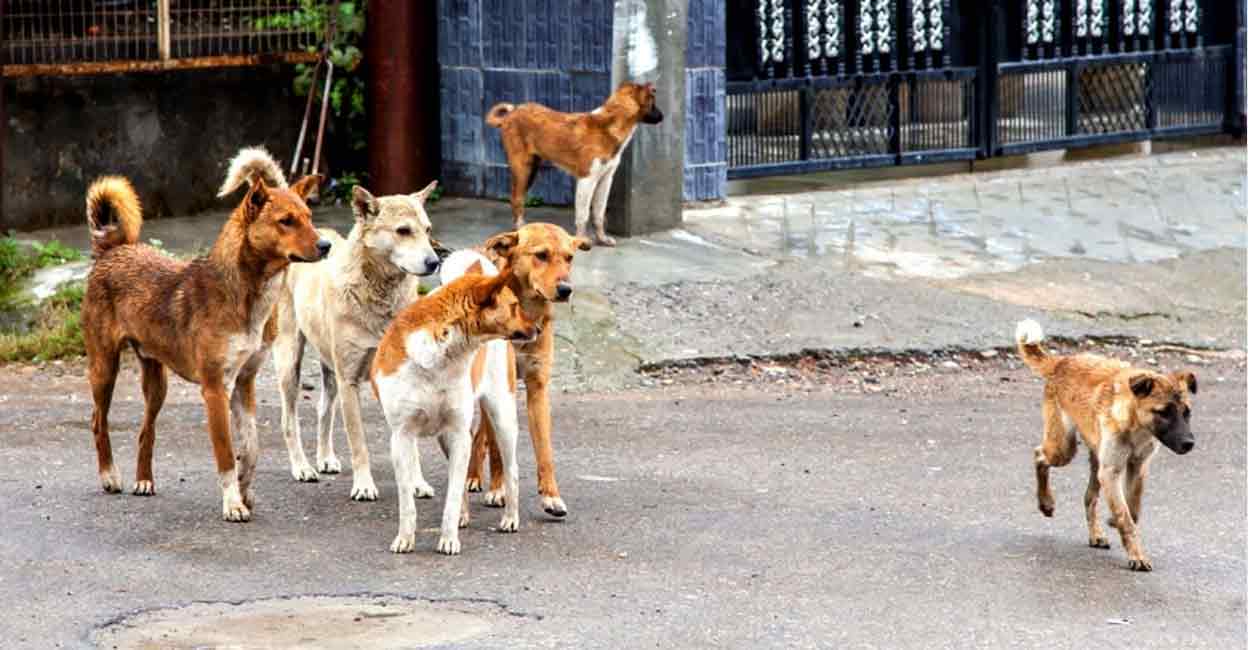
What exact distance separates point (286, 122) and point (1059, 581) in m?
8.91

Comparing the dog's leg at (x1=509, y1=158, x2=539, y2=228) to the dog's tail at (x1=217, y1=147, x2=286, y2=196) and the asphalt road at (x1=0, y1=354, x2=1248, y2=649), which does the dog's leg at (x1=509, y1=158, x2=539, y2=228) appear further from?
the dog's tail at (x1=217, y1=147, x2=286, y2=196)

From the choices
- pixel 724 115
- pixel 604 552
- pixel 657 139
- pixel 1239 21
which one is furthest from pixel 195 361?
pixel 1239 21

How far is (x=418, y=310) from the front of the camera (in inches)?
349

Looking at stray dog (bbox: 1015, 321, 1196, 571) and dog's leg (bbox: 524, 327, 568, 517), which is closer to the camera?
stray dog (bbox: 1015, 321, 1196, 571)

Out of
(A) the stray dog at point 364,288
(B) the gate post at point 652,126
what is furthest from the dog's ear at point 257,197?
(B) the gate post at point 652,126

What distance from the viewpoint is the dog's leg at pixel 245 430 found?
946cm

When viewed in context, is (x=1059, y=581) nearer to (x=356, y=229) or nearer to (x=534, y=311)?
(x=534, y=311)

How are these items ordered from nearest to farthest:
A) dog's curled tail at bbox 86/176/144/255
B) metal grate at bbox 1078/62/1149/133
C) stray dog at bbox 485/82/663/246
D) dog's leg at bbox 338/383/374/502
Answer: dog's leg at bbox 338/383/374/502
dog's curled tail at bbox 86/176/144/255
stray dog at bbox 485/82/663/246
metal grate at bbox 1078/62/1149/133

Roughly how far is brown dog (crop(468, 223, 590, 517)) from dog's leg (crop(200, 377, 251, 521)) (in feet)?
3.65

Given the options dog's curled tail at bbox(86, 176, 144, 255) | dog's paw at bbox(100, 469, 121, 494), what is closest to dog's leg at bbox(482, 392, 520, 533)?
dog's paw at bbox(100, 469, 121, 494)

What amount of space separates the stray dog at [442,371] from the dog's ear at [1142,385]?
2.42m

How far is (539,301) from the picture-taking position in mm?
9383

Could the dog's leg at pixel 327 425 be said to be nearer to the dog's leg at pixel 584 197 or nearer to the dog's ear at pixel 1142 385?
the dog's ear at pixel 1142 385

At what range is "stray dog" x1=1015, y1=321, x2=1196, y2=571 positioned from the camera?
8898 mm
